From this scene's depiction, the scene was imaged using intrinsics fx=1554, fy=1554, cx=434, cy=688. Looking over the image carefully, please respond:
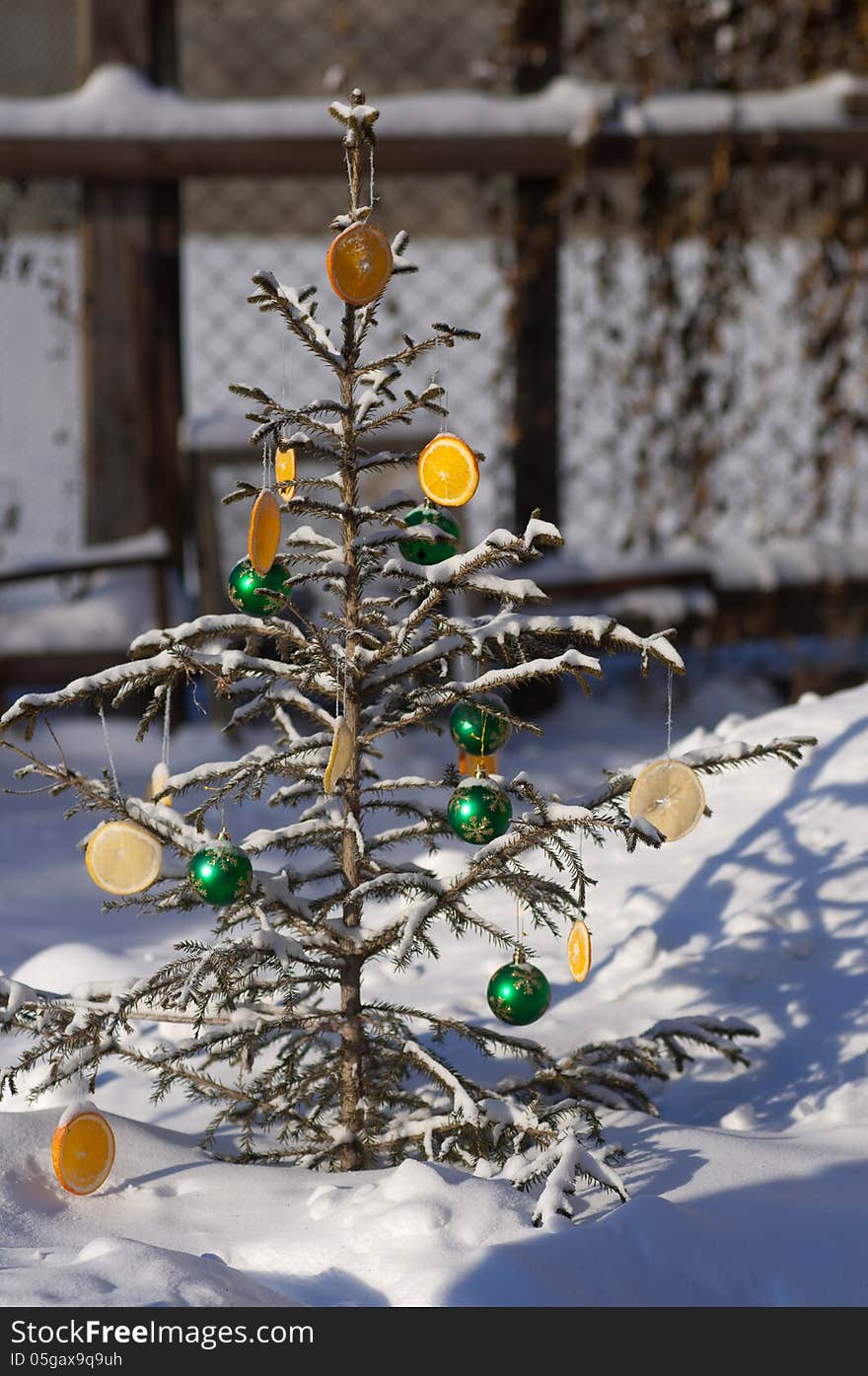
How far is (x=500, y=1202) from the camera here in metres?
2.02

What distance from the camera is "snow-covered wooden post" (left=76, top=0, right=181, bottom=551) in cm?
576

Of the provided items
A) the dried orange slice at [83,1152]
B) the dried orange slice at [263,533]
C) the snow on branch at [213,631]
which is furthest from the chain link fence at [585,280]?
the dried orange slice at [83,1152]

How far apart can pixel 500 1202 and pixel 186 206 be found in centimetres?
502

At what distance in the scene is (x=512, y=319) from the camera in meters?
5.96

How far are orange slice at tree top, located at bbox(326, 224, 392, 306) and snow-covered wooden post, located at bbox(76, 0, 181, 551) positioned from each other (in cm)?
385

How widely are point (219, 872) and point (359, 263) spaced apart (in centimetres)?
85

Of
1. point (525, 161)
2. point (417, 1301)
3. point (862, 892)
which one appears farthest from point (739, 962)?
point (525, 161)

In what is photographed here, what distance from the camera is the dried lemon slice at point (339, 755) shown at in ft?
6.79

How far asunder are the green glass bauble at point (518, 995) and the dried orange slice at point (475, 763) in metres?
0.30

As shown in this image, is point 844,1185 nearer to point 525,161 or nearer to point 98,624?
point 98,624

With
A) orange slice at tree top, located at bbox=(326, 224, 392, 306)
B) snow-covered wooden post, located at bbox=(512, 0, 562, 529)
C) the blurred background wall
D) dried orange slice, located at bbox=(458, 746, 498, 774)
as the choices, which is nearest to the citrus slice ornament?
dried orange slice, located at bbox=(458, 746, 498, 774)

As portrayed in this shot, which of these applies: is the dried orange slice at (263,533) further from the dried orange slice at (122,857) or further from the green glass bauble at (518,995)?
the green glass bauble at (518,995)

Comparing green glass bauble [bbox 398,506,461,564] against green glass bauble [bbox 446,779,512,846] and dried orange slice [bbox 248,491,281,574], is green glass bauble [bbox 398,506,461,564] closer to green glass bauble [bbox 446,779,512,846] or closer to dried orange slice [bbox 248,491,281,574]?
dried orange slice [bbox 248,491,281,574]

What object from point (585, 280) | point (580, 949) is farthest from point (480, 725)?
point (585, 280)
